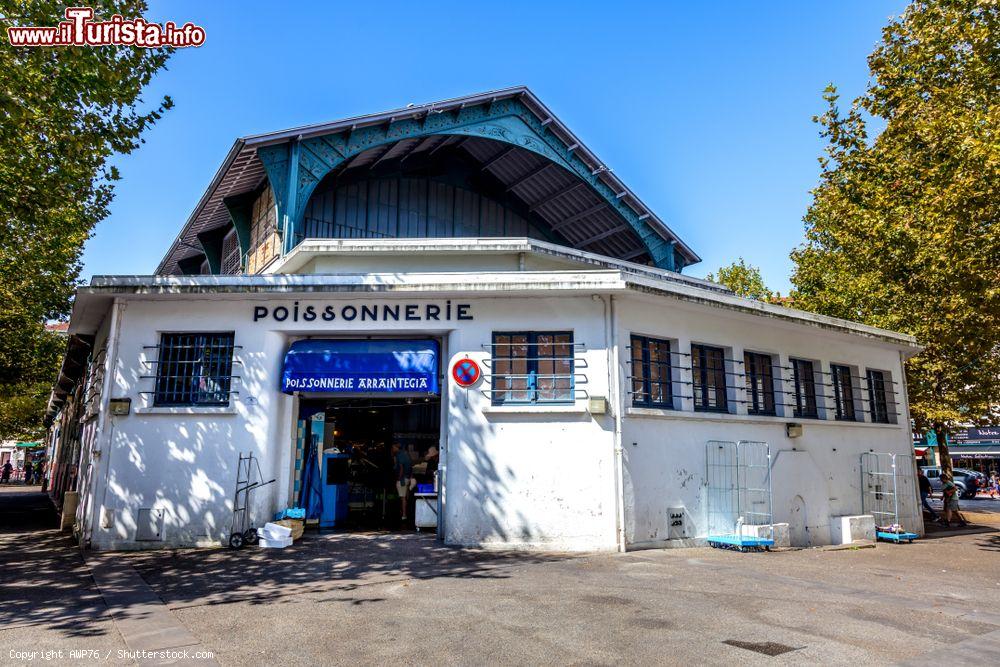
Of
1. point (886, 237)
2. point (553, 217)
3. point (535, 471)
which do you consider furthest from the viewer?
point (553, 217)

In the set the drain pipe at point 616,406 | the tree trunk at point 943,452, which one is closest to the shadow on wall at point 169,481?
the drain pipe at point 616,406

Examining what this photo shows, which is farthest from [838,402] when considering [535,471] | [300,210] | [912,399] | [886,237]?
[300,210]

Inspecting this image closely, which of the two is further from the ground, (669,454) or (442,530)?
(669,454)

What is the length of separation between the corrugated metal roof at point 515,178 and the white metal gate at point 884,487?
800cm

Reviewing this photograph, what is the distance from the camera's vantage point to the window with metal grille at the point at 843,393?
1612cm

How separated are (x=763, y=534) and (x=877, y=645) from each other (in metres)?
6.36

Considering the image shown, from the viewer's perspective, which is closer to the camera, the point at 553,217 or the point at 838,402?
the point at 838,402

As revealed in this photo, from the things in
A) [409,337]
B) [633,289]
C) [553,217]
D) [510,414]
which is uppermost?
[553,217]

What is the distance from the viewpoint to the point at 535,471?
11703 mm

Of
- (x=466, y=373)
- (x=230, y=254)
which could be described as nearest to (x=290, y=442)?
(x=466, y=373)

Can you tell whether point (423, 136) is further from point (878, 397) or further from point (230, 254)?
point (878, 397)

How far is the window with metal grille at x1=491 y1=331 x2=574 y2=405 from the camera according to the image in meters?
12.1

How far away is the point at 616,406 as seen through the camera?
11.9 meters

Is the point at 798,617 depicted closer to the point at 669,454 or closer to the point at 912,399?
the point at 669,454
